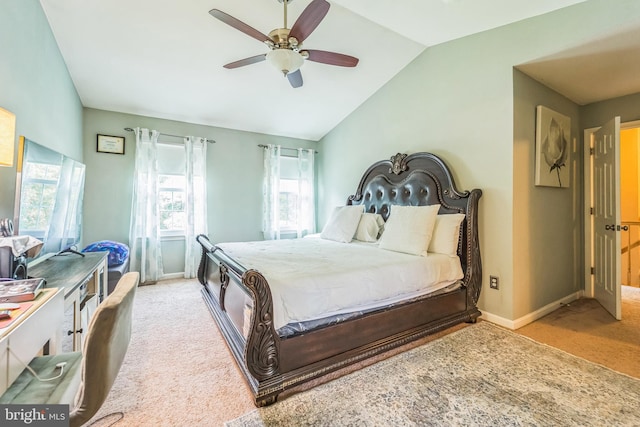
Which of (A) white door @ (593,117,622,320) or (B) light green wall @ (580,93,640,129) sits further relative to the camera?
(B) light green wall @ (580,93,640,129)

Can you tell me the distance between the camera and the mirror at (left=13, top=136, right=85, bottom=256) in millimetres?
1894

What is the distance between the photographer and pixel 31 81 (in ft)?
7.22

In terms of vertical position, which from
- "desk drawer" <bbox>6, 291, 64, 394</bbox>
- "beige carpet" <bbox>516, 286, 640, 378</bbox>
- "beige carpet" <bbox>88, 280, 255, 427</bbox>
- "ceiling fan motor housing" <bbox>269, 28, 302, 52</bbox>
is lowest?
"beige carpet" <bbox>88, 280, 255, 427</bbox>

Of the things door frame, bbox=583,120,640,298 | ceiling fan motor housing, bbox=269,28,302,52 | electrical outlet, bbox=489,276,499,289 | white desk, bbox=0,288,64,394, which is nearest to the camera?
white desk, bbox=0,288,64,394

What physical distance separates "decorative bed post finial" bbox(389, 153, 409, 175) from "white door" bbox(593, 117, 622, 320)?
209 cm

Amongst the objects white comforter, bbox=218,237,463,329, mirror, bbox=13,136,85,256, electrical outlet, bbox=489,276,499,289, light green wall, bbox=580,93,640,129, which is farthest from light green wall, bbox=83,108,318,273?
light green wall, bbox=580,93,640,129

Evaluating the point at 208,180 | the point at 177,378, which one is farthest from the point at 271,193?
the point at 177,378

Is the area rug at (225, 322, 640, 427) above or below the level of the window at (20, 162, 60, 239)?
below

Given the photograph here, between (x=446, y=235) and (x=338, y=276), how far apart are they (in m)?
1.44

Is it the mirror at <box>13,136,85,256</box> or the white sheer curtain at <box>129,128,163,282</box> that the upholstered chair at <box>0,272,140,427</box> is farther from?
the white sheer curtain at <box>129,128,163,282</box>

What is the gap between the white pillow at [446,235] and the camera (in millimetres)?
2705

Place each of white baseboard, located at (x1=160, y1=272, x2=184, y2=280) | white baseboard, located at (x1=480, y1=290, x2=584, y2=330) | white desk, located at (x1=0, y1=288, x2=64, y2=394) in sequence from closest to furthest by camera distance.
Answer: white desk, located at (x1=0, y1=288, x2=64, y2=394) < white baseboard, located at (x1=480, y1=290, x2=584, y2=330) < white baseboard, located at (x1=160, y1=272, x2=184, y2=280)

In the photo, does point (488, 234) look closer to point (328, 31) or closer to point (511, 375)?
point (511, 375)

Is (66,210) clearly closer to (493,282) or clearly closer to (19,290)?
(19,290)
